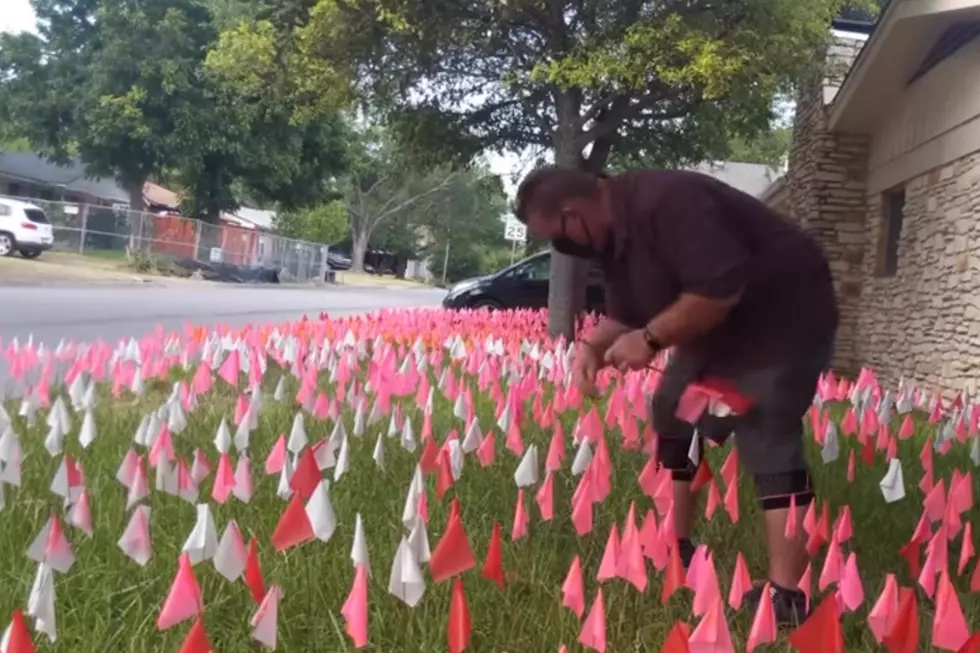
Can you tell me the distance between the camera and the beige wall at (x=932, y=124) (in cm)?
977

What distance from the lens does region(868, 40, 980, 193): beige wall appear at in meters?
9.77

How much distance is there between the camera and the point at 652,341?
282 centimetres

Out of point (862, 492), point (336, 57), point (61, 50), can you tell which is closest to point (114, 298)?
point (336, 57)

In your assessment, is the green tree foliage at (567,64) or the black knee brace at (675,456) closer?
the black knee brace at (675,456)

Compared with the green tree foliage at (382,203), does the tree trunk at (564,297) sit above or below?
below

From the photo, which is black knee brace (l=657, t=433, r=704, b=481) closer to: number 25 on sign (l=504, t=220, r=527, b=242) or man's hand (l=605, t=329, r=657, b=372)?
man's hand (l=605, t=329, r=657, b=372)

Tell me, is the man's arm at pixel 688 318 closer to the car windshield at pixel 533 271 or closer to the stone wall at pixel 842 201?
the stone wall at pixel 842 201

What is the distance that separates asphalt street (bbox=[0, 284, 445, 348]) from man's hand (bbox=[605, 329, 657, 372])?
30.4 feet

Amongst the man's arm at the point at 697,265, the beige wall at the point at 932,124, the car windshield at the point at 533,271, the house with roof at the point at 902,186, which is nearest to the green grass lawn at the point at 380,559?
the man's arm at the point at 697,265

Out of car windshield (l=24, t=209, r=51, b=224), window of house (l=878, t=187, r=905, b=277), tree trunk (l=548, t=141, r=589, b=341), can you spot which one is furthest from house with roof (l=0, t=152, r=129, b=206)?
window of house (l=878, t=187, r=905, b=277)

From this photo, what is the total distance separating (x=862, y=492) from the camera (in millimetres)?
4637

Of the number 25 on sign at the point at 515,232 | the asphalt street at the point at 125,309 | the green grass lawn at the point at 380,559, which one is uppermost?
the number 25 on sign at the point at 515,232

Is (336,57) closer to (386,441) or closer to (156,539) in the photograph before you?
(386,441)

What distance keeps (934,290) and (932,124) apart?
1588mm
